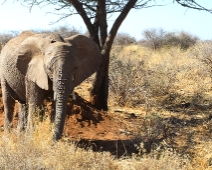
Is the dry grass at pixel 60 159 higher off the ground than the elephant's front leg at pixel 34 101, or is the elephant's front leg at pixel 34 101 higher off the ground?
the elephant's front leg at pixel 34 101

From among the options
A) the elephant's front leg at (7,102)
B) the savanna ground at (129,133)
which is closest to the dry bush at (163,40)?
the savanna ground at (129,133)

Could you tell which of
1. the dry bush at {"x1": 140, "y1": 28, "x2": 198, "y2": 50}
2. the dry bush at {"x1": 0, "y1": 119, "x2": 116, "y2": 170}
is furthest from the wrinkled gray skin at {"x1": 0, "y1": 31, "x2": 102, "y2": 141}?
the dry bush at {"x1": 140, "y1": 28, "x2": 198, "y2": 50}

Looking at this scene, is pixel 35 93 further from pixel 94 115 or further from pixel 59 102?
pixel 94 115

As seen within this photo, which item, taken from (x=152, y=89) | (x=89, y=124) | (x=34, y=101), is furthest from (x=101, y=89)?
(x=34, y=101)

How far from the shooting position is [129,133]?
702 centimetres

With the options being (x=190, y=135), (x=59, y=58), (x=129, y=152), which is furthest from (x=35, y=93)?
(x=190, y=135)

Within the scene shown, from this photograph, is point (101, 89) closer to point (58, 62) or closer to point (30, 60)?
point (30, 60)

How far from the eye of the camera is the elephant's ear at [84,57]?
625 cm

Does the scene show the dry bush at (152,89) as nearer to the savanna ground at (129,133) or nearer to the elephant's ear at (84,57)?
the savanna ground at (129,133)

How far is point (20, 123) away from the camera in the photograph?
22.9 ft

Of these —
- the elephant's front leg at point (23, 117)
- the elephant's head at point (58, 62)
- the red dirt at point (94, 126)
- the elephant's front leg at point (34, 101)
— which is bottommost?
the red dirt at point (94, 126)

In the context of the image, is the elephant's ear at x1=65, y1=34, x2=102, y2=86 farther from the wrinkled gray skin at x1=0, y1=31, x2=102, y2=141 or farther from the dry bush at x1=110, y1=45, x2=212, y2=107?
the dry bush at x1=110, y1=45, x2=212, y2=107

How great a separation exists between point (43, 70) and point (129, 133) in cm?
194

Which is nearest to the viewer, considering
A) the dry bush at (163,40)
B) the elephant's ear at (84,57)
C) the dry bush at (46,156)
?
the dry bush at (46,156)
